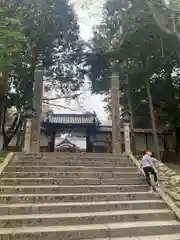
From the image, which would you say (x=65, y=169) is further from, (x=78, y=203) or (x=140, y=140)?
(x=140, y=140)

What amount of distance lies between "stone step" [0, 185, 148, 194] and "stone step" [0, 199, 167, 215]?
63cm

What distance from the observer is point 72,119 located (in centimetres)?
2155

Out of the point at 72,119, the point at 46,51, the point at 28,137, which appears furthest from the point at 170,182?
the point at 72,119

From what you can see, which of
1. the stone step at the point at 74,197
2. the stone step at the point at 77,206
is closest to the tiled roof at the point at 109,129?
the stone step at the point at 74,197

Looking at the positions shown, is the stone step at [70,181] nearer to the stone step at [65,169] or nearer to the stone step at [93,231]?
the stone step at [65,169]

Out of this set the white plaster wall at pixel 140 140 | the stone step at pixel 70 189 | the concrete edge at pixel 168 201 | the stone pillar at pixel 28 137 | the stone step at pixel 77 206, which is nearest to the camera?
the stone step at pixel 77 206

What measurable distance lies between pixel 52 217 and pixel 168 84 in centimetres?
1513

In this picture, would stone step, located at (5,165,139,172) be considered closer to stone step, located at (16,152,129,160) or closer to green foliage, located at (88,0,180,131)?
stone step, located at (16,152,129,160)

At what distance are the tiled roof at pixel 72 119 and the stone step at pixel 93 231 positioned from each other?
1566cm

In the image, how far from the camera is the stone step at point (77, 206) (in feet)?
18.3

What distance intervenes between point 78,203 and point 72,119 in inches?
617

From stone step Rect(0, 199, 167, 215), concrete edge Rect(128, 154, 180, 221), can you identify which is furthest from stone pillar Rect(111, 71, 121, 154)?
stone step Rect(0, 199, 167, 215)

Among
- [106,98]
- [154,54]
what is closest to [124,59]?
[154,54]

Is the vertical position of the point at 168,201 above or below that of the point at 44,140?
below
